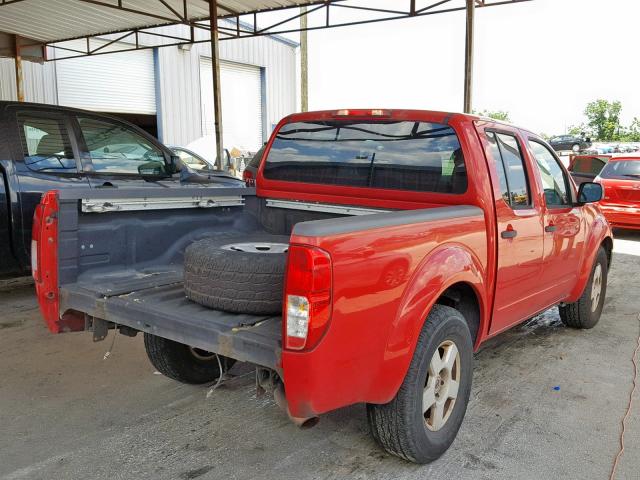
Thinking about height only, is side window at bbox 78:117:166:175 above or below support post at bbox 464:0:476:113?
below

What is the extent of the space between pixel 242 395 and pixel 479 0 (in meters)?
8.98

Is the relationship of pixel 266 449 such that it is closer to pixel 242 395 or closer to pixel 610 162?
pixel 242 395

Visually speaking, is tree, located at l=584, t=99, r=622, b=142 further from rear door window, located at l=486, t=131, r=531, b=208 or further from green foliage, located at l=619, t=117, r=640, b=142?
rear door window, located at l=486, t=131, r=531, b=208

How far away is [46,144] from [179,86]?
56.3ft

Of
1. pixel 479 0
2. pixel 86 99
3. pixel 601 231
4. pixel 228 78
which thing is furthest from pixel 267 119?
pixel 601 231

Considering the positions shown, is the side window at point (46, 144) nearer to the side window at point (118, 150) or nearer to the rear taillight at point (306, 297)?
the side window at point (118, 150)

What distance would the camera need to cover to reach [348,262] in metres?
2.29

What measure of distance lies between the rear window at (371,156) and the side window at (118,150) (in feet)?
7.83

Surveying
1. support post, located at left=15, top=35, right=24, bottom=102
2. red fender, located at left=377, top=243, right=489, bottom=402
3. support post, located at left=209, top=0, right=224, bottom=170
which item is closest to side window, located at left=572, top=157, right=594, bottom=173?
support post, located at left=209, top=0, right=224, bottom=170

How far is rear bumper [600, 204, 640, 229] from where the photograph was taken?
10.5 metres

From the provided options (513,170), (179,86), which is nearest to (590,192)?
(513,170)

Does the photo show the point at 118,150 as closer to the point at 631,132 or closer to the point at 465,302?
the point at 465,302

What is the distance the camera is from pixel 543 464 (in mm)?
3002

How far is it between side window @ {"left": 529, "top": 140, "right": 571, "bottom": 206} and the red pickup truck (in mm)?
18
